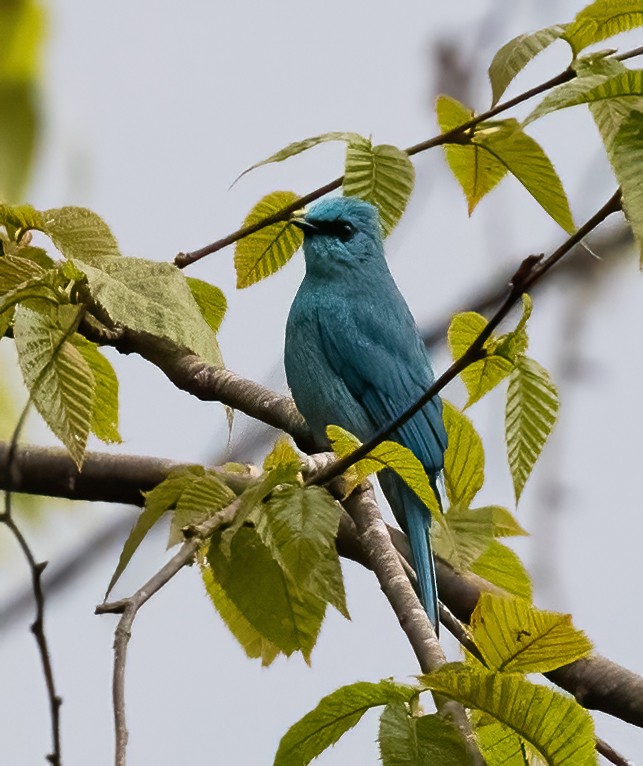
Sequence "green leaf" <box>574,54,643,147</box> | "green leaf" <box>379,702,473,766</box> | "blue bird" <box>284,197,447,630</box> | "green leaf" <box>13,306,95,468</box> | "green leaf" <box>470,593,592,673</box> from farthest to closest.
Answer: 1. "blue bird" <box>284,197,447,630</box>
2. "green leaf" <box>13,306,95,468</box>
3. "green leaf" <box>574,54,643,147</box>
4. "green leaf" <box>470,593,592,673</box>
5. "green leaf" <box>379,702,473,766</box>

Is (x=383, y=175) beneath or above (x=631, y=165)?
above

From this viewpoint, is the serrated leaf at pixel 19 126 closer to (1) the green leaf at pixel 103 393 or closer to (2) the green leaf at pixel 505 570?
(1) the green leaf at pixel 103 393

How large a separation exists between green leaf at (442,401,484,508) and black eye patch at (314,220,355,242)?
216cm

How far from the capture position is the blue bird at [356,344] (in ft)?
14.4

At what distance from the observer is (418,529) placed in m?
4.02

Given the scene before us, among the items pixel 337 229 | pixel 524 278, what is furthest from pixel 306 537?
pixel 337 229

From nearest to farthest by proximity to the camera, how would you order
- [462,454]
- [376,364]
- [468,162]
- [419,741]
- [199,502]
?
[419,741] → [199,502] → [468,162] → [462,454] → [376,364]

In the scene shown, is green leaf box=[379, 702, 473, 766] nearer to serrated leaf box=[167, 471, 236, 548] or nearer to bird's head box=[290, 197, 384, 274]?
serrated leaf box=[167, 471, 236, 548]

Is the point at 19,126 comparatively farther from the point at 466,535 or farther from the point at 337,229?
the point at 337,229

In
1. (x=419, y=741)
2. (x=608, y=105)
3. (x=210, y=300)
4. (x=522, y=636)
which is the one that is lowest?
(x=419, y=741)

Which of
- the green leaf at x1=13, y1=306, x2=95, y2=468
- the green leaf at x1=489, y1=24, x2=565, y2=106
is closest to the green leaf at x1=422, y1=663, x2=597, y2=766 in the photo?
the green leaf at x1=13, y1=306, x2=95, y2=468

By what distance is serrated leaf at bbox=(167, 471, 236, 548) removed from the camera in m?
2.12

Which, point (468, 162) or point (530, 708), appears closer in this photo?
point (530, 708)

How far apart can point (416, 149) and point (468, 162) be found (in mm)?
108
